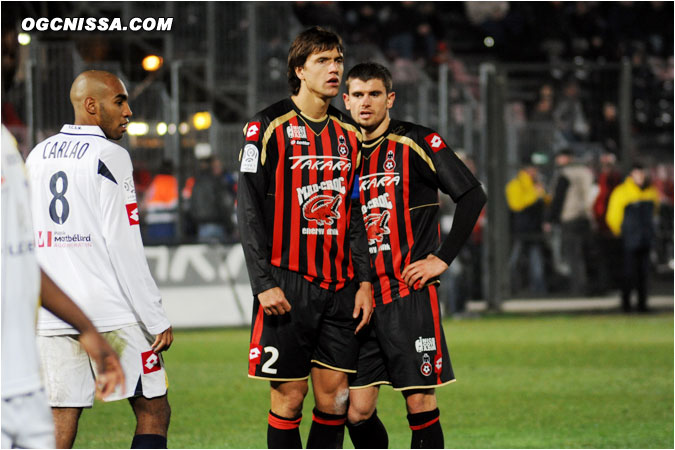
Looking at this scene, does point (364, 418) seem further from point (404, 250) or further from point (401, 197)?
point (401, 197)

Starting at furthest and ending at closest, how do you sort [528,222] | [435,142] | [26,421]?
[528,222] → [435,142] → [26,421]

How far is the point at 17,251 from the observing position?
298cm

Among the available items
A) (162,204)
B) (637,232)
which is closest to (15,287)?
(162,204)

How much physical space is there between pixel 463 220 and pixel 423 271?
0.35 metres

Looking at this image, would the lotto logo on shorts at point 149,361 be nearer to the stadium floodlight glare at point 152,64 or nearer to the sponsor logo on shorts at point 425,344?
the sponsor logo on shorts at point 425,344

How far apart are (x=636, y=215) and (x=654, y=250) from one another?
6.78ft

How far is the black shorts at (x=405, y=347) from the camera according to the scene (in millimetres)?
5578

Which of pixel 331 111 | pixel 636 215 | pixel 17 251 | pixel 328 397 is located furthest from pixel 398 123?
pixel 636 215

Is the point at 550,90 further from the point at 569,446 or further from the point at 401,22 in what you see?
the point at 569,446

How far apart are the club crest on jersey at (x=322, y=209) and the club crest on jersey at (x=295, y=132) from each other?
30cm

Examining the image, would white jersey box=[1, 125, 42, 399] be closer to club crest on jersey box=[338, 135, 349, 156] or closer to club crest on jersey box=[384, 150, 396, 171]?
club crest on jersey box=[338, 135, 349, 156]

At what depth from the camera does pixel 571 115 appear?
18.4 m

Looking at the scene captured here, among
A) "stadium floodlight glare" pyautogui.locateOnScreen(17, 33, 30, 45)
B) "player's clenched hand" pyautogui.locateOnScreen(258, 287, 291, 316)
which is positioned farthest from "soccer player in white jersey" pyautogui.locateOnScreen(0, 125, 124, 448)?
"stadium floodlight glare" pyautogui.locateOnScreen(17, 33, 30, 45)

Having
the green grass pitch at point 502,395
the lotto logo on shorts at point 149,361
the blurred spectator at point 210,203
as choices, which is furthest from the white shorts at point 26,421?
the blurred spectator at point 210,203
